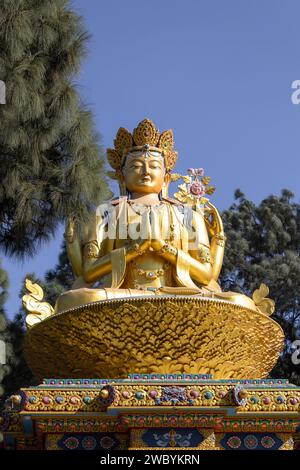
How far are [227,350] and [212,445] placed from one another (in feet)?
3.45

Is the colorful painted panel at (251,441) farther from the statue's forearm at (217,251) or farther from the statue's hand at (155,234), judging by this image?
the statue's forearm at (217,251)

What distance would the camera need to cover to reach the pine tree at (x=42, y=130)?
24.8 ft

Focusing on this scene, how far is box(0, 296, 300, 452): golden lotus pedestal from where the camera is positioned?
19.7 feet

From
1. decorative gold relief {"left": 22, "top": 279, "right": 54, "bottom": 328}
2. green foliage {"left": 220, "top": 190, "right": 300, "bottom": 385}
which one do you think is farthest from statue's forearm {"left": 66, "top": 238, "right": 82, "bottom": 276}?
green foliage {"left": 220, "top": 190, "right": 300, "bottom": 385}

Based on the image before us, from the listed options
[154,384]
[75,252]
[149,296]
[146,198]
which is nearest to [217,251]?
[146,198]

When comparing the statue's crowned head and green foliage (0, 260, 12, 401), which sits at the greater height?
the statue's crowned head

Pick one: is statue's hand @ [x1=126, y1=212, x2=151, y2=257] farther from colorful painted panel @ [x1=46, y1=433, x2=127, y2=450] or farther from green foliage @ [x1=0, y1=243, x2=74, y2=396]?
green foliage @ [x1=0, y1=243, x2=74, y2=396]

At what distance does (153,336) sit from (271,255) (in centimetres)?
1208

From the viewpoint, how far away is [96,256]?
8.05 meters

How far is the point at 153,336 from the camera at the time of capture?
6.69 m

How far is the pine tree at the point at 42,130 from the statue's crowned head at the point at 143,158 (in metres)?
0.57

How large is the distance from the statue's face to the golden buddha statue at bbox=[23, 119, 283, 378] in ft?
0.03

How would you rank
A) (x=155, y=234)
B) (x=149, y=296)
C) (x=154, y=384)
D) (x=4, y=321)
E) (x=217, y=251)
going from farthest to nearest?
1. (x=4, y=321)
2. (x=217, y=251)
3. (x=155, y=234)
4. (x=149, y=296)
5. (x=154, y=384)

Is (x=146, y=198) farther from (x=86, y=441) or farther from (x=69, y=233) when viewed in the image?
(x=86, y=441)
